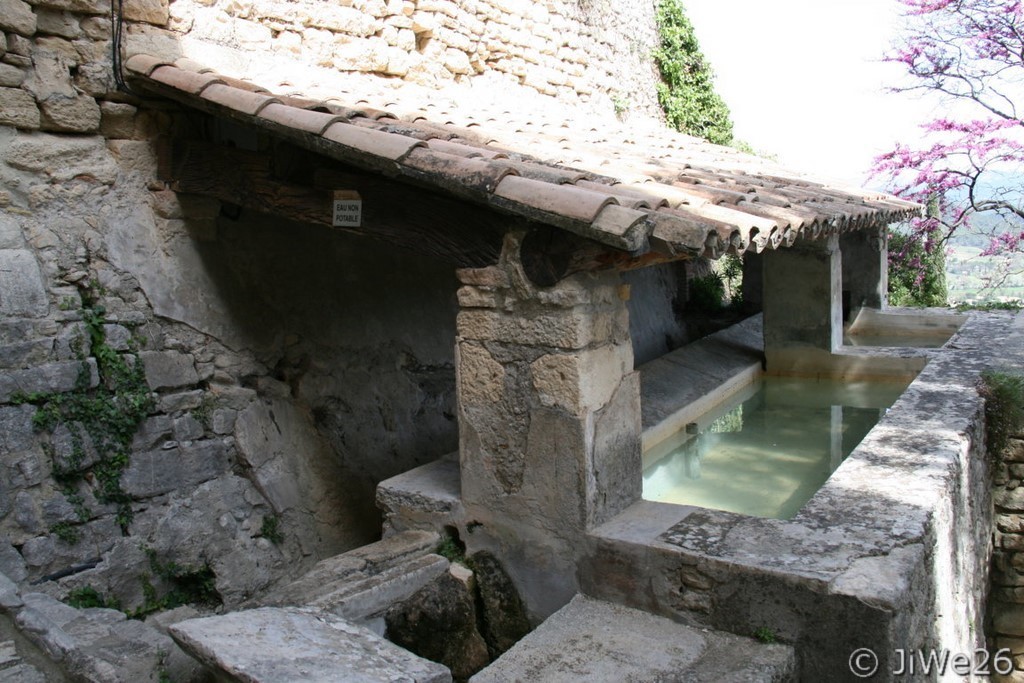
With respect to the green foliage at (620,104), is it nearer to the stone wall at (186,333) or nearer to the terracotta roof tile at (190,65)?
the stone wall at (186,333)

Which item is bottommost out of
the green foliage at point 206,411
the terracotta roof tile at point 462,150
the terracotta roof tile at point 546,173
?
the green foliage at point 206,411

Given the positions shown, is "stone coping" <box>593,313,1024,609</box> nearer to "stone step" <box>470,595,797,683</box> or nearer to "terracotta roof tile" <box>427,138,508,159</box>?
"stone step" <box>470,595,797,683</box>

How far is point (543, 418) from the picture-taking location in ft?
10.7

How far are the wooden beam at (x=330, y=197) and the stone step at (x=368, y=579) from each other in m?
1.26

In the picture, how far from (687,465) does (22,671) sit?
12.3 ft

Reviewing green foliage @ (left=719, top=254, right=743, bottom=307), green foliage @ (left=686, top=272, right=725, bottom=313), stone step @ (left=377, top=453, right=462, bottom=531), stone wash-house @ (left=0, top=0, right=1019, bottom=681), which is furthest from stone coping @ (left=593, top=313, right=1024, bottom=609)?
green foliage @ (left=719, top=254, right=743, bottom=307)

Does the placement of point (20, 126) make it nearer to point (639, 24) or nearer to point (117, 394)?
point (117, 394)

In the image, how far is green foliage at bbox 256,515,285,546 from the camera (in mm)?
4672

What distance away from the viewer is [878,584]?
2609mm

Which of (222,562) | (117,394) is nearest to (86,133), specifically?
(117,394)

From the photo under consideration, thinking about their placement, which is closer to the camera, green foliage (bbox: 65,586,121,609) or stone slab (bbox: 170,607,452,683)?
stone slab (bbox: 170,607,452,683)

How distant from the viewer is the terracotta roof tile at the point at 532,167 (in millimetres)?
2852

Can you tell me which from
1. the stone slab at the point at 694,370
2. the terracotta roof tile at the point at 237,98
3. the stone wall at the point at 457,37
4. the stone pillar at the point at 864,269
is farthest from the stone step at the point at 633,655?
the stone pillar at the point at 864,269

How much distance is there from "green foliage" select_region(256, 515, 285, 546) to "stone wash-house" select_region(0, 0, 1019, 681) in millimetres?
28
